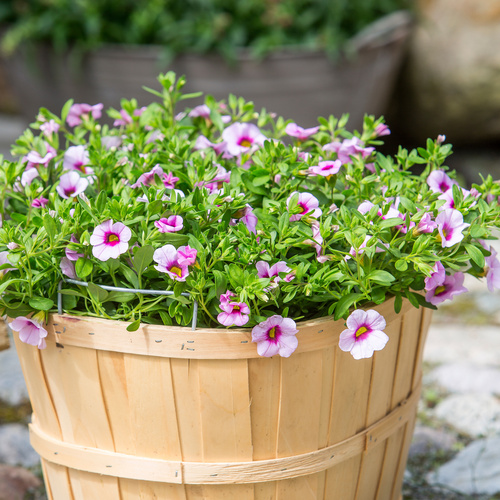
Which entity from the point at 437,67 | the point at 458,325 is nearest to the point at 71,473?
the point at 458,325

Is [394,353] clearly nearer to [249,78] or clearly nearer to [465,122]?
[249,78]

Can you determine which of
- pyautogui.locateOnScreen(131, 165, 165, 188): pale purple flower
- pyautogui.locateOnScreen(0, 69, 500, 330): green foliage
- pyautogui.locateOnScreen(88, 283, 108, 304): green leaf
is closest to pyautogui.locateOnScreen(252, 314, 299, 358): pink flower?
pyautogui.locateOnScreen(0, 69, 500, 330): green foliage

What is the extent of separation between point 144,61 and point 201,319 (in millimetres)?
2272

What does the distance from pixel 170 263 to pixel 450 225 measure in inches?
16.7

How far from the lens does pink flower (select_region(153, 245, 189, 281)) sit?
0.91 meters

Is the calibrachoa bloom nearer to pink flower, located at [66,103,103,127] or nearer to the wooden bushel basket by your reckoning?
the wooden bushel basket

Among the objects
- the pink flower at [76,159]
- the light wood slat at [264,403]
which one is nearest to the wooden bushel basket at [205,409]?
the light wood slat at [264,403]

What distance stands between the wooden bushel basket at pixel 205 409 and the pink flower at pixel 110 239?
110mm

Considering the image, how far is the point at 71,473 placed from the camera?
1.11m

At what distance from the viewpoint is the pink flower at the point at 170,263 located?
912 mm

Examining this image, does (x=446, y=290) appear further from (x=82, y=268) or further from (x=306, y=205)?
(x=82, y=268)

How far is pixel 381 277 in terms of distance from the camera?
943 millimetres

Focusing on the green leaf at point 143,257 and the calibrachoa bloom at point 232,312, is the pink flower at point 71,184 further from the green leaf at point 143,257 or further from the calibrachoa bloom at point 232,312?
the calibrachoa bloom at point 232,312

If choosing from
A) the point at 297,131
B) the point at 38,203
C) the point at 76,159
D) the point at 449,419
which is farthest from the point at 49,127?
the point at 449,419
